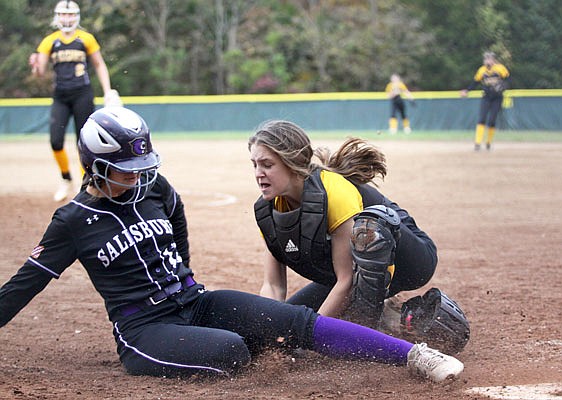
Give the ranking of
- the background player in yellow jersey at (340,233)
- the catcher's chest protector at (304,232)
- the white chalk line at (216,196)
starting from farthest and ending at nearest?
the white chalk line at (216,196)
the catcher's chest protector at (304,232)
the background player in yellow jersey at (340,233)

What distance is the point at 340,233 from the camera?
379 cm

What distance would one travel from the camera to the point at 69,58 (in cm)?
919

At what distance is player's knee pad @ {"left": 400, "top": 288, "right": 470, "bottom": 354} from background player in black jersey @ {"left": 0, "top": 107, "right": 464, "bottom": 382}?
422mm

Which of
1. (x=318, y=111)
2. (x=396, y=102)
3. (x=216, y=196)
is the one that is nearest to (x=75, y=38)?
(x=216, y=196)

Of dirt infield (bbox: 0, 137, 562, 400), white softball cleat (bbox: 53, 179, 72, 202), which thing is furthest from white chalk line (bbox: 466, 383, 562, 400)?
white softball cleat (bbox: 53, 179, 72, 202)

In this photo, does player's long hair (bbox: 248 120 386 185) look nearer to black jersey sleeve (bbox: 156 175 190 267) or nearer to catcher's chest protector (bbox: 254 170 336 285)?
catcher's chest protector (bbox: 254 170 336 285)

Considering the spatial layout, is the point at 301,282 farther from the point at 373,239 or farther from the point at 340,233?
the point at 373,239

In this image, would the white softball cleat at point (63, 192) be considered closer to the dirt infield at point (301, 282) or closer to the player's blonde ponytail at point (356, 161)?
the dirt infield at point (301, 282)

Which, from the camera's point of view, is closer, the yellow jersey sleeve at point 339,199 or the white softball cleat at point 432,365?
the white softball cleat at point 432,365

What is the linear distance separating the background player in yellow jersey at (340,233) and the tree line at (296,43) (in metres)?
26.3

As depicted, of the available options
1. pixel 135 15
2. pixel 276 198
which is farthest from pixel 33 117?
pixel 276 198

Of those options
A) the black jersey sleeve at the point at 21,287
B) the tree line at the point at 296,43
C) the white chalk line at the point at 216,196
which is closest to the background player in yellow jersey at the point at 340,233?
the black jersey sleeve at the point at 21,287

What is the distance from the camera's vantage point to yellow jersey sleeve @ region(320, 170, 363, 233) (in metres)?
3.80

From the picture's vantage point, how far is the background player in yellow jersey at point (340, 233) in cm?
368
